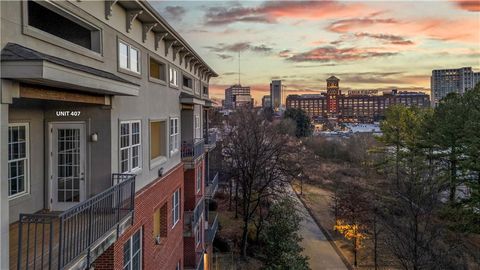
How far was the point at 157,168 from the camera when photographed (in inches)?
446

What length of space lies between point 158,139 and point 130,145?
4.05m

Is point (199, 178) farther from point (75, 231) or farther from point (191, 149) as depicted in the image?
point (75, 231)

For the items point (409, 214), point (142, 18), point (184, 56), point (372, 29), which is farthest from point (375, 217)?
point (142, 18)

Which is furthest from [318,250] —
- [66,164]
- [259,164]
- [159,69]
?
[66,164]

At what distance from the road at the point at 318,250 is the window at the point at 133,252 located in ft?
56.4

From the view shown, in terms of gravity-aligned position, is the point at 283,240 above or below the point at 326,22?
below

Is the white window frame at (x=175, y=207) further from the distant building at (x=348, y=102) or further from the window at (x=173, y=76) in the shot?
the distant building at (x=348, y=102)

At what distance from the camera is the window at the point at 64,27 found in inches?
277

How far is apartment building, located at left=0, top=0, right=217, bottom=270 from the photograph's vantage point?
4.58 m

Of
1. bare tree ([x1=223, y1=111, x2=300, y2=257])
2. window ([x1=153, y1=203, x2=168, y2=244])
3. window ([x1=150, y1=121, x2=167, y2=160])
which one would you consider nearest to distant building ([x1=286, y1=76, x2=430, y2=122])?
bare tree ([x1=223, y1=111, x2=300, y2=257])

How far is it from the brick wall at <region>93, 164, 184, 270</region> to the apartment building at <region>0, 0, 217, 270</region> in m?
0.04

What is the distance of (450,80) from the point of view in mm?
120125

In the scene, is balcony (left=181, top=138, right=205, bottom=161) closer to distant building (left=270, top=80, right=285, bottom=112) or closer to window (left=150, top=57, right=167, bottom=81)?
window (left=150, top=57, right=167, bottom=81)

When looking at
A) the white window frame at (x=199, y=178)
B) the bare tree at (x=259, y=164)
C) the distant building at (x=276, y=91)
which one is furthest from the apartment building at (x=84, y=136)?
the distant building at (x=276, y=91)
